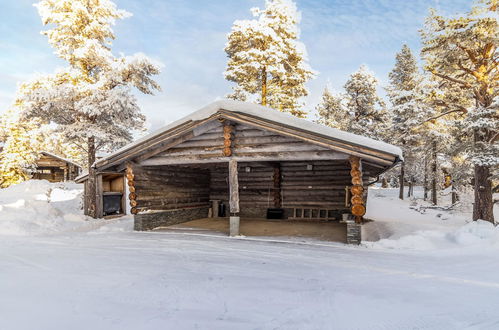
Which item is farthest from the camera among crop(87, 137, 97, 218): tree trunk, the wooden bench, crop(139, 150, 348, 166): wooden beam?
crop(87, 137, 97, 218): tree trunk

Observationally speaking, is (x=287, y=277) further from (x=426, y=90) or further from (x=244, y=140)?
(x=426, y=90)

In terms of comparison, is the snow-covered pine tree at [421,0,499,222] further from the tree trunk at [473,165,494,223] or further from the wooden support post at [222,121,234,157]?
the wooden support post at [222,121,234,157]

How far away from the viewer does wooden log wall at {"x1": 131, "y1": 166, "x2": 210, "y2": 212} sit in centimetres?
1198

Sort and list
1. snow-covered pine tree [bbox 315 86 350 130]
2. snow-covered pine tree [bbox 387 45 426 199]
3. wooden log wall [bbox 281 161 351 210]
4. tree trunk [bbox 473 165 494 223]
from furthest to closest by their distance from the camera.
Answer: snow-covered pine tree [bbox 315 86 350 130] → snow-covered pine tree [bbox 387 45 426 199] → wooden log wall [bbox 281 161 351 210] → tree trunk [bbox 473 165 494 223]

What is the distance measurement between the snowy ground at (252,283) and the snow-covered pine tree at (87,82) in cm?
708

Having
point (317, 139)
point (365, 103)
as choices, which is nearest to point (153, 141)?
point (317, 139)

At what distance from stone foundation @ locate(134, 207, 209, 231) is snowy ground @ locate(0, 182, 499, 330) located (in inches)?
94.1

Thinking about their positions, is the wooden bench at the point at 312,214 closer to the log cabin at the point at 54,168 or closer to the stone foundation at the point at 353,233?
the stone foundation at the point at 353,233

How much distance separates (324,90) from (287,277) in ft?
112

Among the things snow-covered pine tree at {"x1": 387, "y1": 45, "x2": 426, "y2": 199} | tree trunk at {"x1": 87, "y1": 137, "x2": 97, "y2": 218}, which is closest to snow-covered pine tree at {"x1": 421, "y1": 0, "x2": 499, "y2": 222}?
snow-covered pine tree at {"x1": 387, "y1": 45, "x2": 426, "y2": 199}

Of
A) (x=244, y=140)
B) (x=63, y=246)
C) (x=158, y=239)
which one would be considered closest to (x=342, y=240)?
(x=244, y=140)

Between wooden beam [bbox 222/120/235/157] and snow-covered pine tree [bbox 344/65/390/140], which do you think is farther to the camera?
snow-covered pine tree [bbox 344/65/390/140]

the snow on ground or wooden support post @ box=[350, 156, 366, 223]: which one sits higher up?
wooden support post @ box=[350, 156, 366, 223]

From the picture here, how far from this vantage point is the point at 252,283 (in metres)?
5.18
